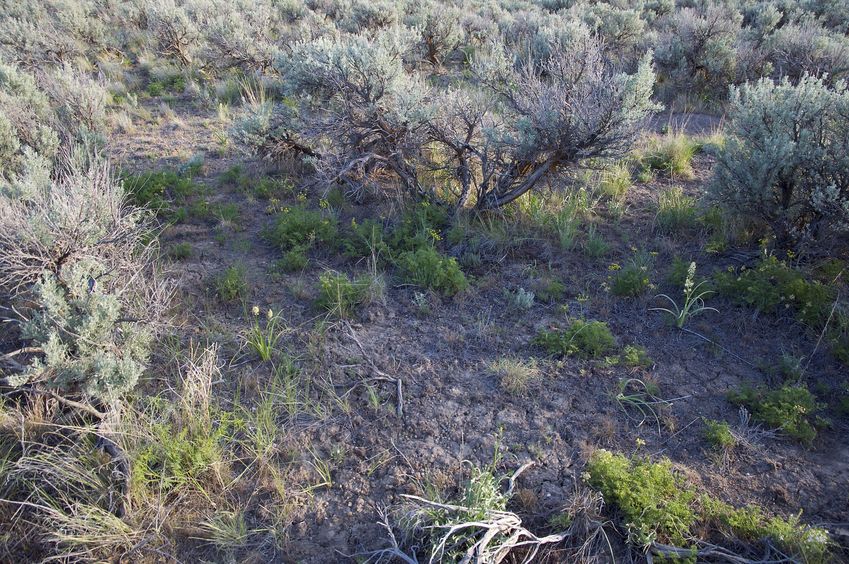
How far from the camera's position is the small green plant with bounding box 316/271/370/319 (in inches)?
171

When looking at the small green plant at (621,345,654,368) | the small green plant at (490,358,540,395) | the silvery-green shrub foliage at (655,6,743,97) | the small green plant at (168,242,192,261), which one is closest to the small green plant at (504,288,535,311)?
the small green plant at (490,358,540,395)

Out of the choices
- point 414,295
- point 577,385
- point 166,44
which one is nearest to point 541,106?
point 414,295

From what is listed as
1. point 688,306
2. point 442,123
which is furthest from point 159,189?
point 688,306

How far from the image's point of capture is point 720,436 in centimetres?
327

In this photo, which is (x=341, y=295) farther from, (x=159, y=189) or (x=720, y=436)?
(x=159, y=189)

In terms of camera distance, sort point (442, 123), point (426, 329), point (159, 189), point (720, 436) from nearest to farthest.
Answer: point (720, 436), point (426, 329), point (442, 123), point (159, 189)

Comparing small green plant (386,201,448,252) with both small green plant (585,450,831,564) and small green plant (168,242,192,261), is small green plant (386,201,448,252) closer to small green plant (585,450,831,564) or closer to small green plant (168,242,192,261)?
small green plant (168,242,192,261)

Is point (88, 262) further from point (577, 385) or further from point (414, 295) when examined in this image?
point (577, 385)

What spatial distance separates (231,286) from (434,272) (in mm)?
1612

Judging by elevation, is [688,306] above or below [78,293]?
below

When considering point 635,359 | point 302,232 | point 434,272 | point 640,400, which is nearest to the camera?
point 640,400

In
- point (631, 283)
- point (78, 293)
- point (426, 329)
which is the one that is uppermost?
point (78, 293)

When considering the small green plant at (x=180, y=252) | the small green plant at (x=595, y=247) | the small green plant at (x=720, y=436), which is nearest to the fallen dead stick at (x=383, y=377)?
the small green plant at (x=720, y=436)

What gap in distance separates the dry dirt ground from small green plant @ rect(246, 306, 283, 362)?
100mm
